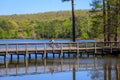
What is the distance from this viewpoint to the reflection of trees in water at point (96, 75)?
2897 centimetres

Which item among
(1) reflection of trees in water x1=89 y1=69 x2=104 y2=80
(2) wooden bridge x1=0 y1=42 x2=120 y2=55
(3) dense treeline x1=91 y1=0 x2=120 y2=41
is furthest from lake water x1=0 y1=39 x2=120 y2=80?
(3) dense treeline x1=91 y1=0 x2=120 y2=41

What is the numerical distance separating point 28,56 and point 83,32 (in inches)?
4228

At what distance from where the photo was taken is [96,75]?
99.2 feet

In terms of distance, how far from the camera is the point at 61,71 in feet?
107

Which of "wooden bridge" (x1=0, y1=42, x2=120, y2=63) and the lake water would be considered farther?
"wooden bridge" (x1=0, y1=42, x2=120, y2=63)

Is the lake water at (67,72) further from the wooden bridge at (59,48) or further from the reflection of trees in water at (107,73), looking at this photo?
the wooden bridge at (59,48)

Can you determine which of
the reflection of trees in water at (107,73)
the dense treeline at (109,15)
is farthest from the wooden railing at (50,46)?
the reflection of trees in water at (107,73)

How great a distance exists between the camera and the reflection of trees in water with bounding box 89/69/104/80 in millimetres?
28969

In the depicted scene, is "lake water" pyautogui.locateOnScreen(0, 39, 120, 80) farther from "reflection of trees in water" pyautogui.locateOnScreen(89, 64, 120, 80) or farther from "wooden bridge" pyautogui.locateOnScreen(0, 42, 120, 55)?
"wooden bridge" pyautogui.locateOnScreen(0, 42, 120, 55)

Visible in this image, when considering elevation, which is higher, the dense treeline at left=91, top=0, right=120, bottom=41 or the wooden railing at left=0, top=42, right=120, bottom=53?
the dense treeline at left=91, top=0, right=120, bottom=41

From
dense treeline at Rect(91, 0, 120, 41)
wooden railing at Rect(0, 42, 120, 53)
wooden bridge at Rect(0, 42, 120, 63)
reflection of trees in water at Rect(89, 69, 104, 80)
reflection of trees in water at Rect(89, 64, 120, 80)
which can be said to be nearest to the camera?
reflection of trees in water at Rect(89, 64, 120, 80)

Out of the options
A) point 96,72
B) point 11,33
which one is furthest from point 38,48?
point 11,33

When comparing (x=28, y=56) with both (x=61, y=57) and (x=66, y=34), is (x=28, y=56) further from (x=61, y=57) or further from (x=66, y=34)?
(x=66, y=34)

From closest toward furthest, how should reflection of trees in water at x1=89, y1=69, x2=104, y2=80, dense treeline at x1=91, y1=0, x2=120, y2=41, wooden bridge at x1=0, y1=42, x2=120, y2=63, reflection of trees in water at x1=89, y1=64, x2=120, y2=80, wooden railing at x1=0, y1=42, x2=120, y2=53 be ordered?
reflection of trees in water at x1=89, y1=64, x2=120, y2=80
reflection of trees in water at x1=89, y1=69, x2=104, y2=80
wooden railing at x1=0, y1=42, x2=120, y2=53
wooden bridge at x1=0, y1=42, x2=120, y2=63
dense treeline at x1=91, y1=0, x2=120, y2=41
